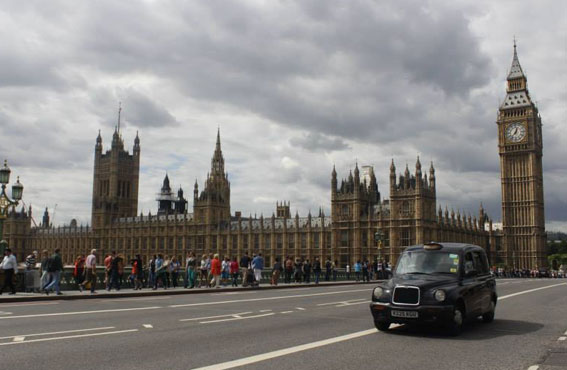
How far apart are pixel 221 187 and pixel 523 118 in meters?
60.3

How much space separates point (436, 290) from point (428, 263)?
1.49 metres

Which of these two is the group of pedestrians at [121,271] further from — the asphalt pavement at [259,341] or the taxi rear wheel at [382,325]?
the taxi rear wheel at [382,325]

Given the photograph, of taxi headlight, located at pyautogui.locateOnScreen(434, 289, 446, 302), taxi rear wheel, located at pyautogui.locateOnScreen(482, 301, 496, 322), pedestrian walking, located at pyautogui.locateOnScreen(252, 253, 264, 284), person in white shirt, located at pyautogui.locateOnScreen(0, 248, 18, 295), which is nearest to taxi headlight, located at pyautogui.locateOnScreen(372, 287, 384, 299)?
taxi headlight, located at pyautogui.locateOnScreen(434, 289, 446, 302)

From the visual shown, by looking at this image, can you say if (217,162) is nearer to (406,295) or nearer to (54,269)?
(54,269)

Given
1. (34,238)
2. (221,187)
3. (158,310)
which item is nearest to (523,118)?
(221,187)

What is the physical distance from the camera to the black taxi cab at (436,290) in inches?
432

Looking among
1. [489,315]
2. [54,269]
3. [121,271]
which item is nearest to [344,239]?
[121,271]

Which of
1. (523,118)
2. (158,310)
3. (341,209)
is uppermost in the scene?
(523,118)

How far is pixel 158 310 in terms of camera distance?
1605cm

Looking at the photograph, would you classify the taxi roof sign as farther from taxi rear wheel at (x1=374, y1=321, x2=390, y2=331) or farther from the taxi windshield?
taxi rear wheel at (x1=374, y1=321, x2=390, y2=331)

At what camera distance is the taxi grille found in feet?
36.5

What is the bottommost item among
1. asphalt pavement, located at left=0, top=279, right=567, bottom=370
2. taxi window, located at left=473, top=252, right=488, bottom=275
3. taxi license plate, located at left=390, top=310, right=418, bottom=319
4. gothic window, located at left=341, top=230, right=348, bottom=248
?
asphalt pavement, located at left=0, top=279, right=567, bottom=370

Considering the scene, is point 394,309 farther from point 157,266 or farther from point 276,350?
point 157,266

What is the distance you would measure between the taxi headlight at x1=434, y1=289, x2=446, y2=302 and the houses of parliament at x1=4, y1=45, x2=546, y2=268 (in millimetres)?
66839
